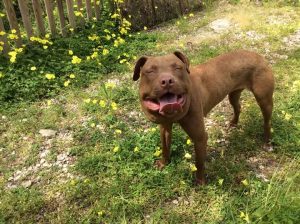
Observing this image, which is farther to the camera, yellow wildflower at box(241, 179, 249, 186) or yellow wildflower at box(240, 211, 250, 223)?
yellow wildflower at box(241, 179, 249, 186)

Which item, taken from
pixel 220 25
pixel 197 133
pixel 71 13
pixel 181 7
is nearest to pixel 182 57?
pixel 197 133

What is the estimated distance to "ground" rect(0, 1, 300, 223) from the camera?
3984mm

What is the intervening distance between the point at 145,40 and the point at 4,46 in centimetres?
248

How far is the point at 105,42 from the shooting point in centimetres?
697

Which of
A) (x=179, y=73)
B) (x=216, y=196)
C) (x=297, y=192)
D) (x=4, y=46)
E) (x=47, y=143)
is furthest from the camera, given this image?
(x=4, y=46)

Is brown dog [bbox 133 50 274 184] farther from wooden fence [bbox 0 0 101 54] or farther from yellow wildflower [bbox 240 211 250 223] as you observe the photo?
wooden fence [bbox 0 0 101 54]

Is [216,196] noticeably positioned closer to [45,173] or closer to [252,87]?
[252,87]

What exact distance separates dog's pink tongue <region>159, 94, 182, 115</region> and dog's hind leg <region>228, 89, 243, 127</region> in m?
1.73

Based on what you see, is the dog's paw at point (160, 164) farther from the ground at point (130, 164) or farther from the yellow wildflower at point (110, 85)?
the yellow wildflower at point (110, 85)

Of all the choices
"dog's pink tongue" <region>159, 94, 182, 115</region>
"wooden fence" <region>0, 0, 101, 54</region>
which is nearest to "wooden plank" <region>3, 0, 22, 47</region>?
"wooden fence" <region>0, 0, 101, 54</region>

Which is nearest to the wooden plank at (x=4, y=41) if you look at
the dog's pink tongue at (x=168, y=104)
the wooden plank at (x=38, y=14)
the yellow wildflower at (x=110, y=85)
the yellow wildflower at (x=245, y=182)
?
the wooden plank at (x=38, y=14)

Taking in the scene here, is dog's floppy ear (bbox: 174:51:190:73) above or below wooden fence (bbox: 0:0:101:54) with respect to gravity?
above

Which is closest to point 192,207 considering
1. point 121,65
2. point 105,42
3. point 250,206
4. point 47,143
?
point 250,206

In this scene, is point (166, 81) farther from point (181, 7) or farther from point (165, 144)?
point (181, 7)
